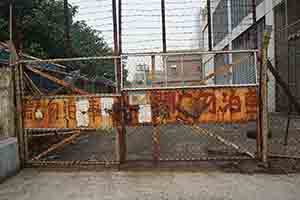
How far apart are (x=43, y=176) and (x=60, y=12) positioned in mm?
12754

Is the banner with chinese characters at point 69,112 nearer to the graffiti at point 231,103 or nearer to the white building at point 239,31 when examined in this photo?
the graffiti at point 231,103

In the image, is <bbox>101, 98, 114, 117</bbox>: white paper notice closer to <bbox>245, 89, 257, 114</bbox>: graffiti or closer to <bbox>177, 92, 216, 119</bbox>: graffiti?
<bbox>177, 92, 216, 119</bbox>: graffiti

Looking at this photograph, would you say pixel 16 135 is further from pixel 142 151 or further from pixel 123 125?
pixel 142 151

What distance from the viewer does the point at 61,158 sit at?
7121mm

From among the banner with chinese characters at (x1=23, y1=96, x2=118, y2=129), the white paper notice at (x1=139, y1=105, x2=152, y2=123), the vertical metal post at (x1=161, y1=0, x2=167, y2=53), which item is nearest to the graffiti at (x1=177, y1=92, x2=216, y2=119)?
the white paper notice at (x1=139, y1=105, x2=152, y2=123)

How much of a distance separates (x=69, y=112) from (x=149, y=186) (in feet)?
7.49

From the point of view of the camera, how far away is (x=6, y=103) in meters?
6.40

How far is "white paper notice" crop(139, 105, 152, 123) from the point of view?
6160mm

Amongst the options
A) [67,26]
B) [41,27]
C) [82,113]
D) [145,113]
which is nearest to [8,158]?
[82,113]

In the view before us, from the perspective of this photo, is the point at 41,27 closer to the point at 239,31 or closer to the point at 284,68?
the point at 284,68

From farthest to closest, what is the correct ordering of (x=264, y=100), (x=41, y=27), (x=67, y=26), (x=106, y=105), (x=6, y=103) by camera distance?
1. (x=41, y=27)
2. (x=67, y=26)
3. (x=6, y=103)
4. (x=106, y=105)
5. (x=264, y=100)

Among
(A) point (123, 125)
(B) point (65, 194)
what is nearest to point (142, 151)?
(A) point (123, 125)

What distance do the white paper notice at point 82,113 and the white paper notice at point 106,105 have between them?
0.98 ft

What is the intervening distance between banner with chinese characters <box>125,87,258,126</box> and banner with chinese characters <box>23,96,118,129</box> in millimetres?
470
